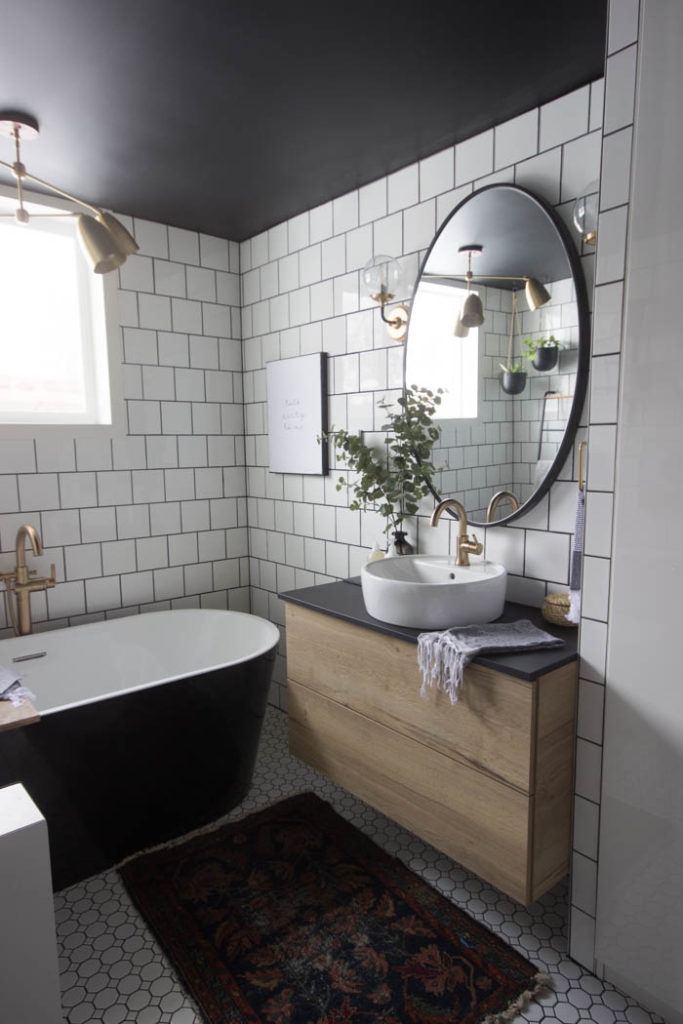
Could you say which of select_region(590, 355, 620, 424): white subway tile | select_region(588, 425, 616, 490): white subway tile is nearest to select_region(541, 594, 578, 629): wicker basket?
select_region(588, 425, 616, 490): white subway tile

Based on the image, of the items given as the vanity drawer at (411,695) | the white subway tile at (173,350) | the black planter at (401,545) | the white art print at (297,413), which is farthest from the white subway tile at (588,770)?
the white subway tile at (173,350)

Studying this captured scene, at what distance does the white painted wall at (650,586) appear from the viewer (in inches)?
55.4

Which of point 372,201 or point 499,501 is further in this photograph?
point 372,201

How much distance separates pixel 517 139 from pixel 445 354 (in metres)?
0.71

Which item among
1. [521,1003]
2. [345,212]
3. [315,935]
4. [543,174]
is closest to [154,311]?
[345,212]

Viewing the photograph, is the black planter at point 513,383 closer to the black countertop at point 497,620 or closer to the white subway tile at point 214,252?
the black countertop at point 497,620

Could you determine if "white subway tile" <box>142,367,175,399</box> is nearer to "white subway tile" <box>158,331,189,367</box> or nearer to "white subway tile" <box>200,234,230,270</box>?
"white subway tile" <box>158,331,189,367</box>

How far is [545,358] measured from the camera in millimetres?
2014

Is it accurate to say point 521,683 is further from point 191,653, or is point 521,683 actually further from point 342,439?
point 191,653

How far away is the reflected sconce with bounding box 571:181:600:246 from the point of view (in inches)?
73.2

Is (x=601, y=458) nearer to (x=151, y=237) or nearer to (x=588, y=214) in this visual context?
(x=588, y=214)

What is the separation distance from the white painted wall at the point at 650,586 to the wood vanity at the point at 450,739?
140 millimetres

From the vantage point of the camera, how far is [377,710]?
6.73ft

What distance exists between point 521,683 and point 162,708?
1.22 metres
